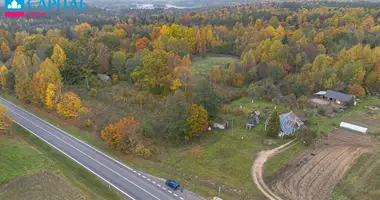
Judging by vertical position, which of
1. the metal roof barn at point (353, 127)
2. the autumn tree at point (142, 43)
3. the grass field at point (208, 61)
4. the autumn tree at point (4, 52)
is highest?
the autumn tree at point (142, 43)

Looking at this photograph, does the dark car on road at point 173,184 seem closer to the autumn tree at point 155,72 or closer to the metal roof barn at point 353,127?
the autumn tree at point 155,72

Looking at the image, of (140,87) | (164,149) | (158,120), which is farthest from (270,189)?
(140,87)

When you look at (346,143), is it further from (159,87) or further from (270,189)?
(159,87)

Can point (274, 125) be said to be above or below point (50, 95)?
below

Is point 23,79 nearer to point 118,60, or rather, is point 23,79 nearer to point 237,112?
point 118,60

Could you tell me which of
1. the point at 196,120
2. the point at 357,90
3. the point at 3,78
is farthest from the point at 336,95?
the point at 3,78

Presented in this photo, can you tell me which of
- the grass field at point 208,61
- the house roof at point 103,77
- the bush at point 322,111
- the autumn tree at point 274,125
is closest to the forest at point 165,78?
the house roof at point 103,77

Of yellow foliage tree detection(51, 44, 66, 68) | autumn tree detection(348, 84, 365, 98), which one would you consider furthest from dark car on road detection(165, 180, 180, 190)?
autumn tree detection(348, 84, 365, 98)
